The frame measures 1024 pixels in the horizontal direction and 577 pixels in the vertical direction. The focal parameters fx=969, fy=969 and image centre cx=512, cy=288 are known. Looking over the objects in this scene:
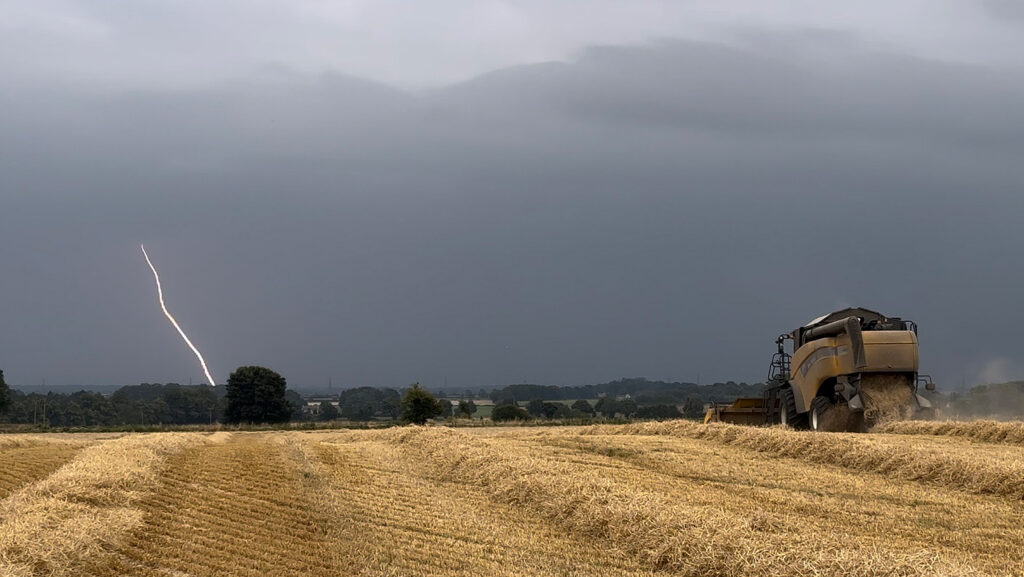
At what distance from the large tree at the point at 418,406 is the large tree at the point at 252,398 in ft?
45.4

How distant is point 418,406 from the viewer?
181 feet

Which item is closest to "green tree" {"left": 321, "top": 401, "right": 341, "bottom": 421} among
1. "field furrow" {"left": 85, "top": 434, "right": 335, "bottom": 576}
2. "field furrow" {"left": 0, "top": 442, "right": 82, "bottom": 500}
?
"field furrow" {"left": 0, "top": 442, "right": 82, "bottom": 500}

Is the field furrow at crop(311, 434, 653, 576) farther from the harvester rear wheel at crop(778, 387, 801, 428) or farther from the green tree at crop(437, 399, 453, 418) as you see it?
the green tree at crop(437, 399, 453, 418)

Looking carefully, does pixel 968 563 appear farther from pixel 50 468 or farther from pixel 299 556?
pixel 50 468

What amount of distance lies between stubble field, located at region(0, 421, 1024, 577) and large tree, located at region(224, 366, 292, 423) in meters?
45.0

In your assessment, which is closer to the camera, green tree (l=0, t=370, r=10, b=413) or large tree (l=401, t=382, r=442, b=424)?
large tree (l=401, t=382, r=442, b=424)

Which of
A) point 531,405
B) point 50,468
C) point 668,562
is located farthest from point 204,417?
point 668,562

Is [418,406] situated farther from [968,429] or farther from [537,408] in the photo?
[537,408]

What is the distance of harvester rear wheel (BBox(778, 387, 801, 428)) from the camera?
96.9ft

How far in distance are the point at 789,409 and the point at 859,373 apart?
13.4 feet

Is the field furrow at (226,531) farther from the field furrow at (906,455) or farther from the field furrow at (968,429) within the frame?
the field furrow at (968,429)

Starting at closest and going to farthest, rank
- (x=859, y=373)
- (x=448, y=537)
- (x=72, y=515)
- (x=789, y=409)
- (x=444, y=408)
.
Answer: (x=448, y=537) → (x=72, y=515) → (x=859, y=373) → (x=789, y=409) → (x=444, y=408)

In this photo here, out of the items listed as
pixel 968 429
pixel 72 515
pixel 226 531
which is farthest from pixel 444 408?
pixel 226 531

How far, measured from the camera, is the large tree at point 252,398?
214ft
